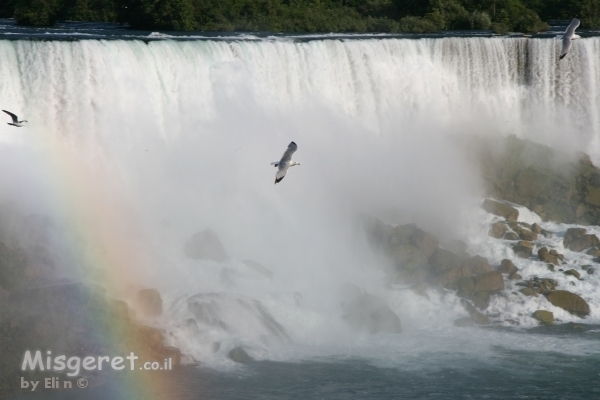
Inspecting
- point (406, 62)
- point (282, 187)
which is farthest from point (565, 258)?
point (406, 62)

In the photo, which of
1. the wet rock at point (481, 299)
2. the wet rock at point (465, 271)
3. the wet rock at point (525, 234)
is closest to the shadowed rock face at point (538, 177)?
the wet rock at point (525, 234)

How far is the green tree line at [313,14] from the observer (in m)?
35.7

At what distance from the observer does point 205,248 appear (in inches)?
844

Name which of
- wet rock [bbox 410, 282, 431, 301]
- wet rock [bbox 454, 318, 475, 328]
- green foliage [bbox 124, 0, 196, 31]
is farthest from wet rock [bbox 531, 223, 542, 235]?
green foliage [bbox 124, 0, 196, 31]

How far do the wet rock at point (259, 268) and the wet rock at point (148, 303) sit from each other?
9.69ft

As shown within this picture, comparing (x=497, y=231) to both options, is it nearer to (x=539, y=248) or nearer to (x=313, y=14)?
(x=539, y=248)

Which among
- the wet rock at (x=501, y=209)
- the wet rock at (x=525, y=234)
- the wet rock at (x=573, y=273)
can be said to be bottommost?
the wet rock at (x=573, y=273)

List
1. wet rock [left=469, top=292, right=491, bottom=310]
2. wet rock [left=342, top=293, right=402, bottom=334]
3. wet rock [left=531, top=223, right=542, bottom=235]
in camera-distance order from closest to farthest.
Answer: wet rock [left=342, top=293, right=402, bottom=334] < wet rock [left=469, top=292, right=491, bottom=310] < wet rock [left=531, top=223, right=542, bottom=235]

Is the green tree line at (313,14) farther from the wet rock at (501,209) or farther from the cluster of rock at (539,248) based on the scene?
the cluster of rock at (539,248)

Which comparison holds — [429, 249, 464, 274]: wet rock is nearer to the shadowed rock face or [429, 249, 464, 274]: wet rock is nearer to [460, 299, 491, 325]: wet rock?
[460, 299, 491, 325]: wet rock

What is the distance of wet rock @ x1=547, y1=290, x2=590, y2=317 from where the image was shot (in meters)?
21.3

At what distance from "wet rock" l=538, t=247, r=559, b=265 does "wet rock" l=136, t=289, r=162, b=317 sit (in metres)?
9.27

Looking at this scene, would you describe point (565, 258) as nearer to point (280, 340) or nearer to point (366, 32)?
point (280, 340)

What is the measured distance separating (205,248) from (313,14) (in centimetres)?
1966
